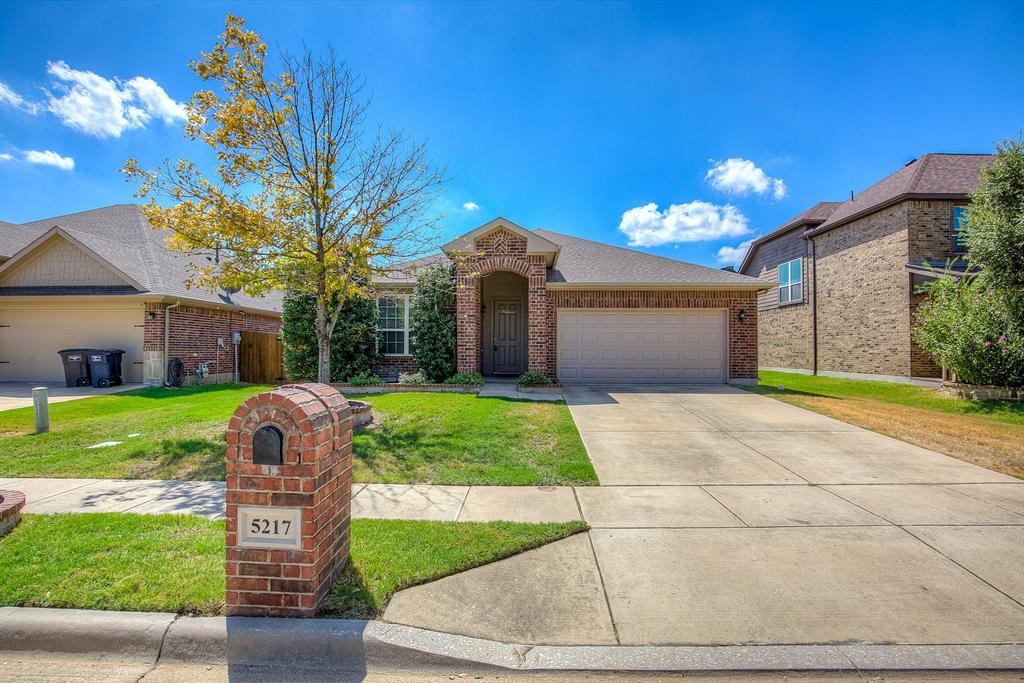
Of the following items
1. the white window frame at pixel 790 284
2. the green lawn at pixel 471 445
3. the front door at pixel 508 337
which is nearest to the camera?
the green lawn at pixel 471 445

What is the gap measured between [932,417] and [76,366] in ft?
69.7

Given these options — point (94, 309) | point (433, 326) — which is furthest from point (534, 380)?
point (94, 309)

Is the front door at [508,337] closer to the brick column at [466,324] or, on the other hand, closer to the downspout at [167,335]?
the brick column at [466,324]

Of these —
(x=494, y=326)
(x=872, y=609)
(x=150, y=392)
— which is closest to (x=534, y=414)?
(x=872, y=609)

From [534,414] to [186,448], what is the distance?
542cm

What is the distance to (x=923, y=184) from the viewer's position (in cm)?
1470

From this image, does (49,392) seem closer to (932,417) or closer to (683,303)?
(683,303)

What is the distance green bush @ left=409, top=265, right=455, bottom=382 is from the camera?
12570 mm

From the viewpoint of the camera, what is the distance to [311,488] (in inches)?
107

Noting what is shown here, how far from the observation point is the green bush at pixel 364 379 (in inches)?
476

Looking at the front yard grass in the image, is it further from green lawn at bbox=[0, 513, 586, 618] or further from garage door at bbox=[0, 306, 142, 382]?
garage door at bbox=[0, 306, 142, 382]

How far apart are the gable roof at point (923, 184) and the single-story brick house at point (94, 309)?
22210 millimetres

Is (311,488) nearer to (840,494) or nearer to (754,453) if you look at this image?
(840,494)

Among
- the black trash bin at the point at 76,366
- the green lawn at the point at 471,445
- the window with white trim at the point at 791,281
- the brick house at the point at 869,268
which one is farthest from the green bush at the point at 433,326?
the window with white trim at the point at 791,281
